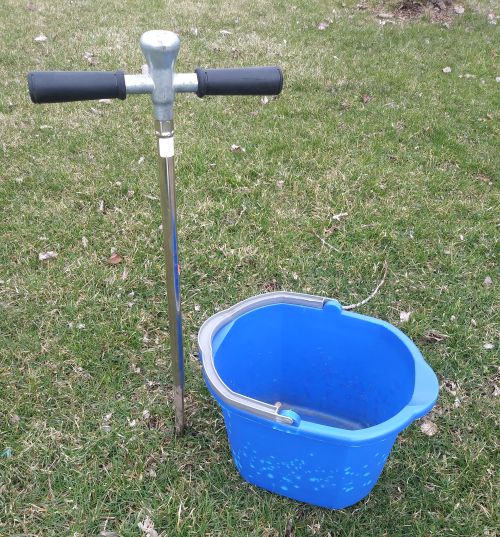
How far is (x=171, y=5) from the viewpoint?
6.22 metres

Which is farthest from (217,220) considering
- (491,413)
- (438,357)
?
(491,413)

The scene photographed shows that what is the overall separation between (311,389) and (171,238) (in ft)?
3.24

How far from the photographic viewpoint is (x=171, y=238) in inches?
61.7

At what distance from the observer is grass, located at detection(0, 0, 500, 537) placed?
191cm

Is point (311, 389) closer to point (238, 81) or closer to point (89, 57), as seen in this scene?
point (238, 81)

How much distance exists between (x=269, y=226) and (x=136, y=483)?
1561mm

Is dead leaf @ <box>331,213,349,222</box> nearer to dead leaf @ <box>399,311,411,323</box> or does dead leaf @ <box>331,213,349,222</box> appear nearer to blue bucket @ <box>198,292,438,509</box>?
dead leaf @ <box>399,311,411,323</box>

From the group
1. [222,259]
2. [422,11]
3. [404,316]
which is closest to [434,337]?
[404,316]

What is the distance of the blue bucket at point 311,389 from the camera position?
157 cm

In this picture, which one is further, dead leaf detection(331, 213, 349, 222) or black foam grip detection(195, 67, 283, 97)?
dead leaf detection(331, 213, 349, 222)

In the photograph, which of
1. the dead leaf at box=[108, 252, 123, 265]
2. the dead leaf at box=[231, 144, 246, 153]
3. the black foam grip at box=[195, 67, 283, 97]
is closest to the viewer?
the black foam grip at box=[195, 67, 283, 97]

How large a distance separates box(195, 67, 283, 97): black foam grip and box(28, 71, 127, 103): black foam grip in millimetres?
195

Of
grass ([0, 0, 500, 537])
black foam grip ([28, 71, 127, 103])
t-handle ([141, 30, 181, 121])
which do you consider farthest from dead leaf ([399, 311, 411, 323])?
black foam grip ([28, 71, 127, 103])

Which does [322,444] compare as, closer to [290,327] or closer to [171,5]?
[290,327]
